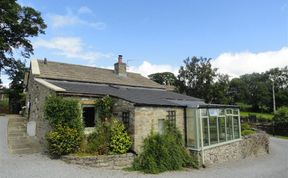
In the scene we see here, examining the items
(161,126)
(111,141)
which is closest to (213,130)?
(161,126)

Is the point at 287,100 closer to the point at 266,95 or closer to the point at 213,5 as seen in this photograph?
the point at 266,95

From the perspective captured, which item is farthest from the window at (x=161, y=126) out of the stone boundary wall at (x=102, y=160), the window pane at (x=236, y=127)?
the window pane at (x=236, y=127)

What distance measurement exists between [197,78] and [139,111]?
2961cm

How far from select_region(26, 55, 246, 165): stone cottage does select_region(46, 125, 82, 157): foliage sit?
2263 millimetres

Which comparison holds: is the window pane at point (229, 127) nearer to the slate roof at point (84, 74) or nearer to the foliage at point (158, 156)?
the foliage at point (158, 156)

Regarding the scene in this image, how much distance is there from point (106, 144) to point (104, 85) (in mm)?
8109

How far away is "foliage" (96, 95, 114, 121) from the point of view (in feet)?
47.8

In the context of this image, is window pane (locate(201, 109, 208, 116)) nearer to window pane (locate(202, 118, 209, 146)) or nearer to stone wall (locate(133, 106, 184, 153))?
window pane (locate(202, 118, 209, 146))

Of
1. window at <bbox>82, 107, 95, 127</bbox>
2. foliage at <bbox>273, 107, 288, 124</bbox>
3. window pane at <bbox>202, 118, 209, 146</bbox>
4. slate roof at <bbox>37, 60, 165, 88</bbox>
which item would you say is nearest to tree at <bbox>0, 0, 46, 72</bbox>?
slate roof at <bbox>37, 60, 165, 88</bbox>

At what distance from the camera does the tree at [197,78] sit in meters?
40.4

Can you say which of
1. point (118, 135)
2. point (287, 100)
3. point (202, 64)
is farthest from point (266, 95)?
point (118, 135)

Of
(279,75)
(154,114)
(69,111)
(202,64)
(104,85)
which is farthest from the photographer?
(279,75)

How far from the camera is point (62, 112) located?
40.9 ft

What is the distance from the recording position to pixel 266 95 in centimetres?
7025
